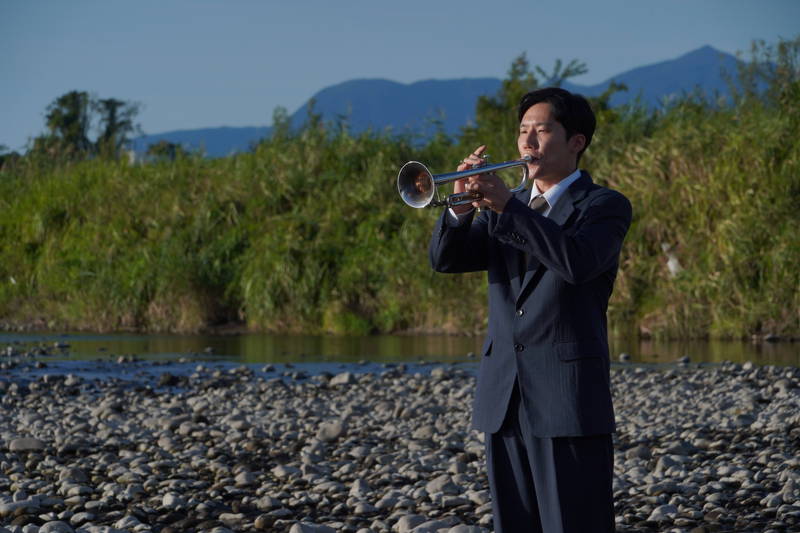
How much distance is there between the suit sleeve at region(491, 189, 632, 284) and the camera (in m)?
2.90

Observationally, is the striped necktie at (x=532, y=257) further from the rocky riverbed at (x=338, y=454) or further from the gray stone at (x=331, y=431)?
the gray stone at (x=331, y=431)

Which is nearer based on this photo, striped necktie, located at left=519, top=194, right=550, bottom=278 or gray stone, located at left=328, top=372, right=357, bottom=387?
striped necktie, located at left=519, top=194, right=550, bottom=278

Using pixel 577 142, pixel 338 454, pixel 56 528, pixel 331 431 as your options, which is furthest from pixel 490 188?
pixel 331 431

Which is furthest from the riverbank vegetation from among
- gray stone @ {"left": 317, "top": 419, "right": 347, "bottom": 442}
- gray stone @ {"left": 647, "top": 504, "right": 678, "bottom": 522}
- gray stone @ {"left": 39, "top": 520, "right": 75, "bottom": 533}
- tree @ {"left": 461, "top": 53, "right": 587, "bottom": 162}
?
gray stone @ {"left": 39, "top": 520, "right": 75, "bottom": 533}

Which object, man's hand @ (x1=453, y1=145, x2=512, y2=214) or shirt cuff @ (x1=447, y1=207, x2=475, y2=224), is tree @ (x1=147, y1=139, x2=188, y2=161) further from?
man's hand @ (x1=453, y1=145, x2=512, y2=214)

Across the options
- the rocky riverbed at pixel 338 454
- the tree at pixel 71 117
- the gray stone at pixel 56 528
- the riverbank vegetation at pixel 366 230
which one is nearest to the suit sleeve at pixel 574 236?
the rocky riverbed at pixel 338 454

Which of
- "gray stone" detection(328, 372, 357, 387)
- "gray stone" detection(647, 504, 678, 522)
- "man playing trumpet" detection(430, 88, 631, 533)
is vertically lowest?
"gray stone" detection(647, 504, 678, 522)

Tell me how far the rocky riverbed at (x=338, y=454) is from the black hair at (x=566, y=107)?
6.96 ft

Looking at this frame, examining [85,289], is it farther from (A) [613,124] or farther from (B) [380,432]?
(B) [380,432]

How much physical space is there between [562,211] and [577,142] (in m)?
0.20

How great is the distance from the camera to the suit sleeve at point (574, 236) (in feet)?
9.52

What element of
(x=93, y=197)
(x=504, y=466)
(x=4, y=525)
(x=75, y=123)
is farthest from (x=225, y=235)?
(x=75, y=123)

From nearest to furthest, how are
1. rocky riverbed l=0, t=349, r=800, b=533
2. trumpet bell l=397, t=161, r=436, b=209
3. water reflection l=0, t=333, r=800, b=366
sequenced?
trumpet bell l=397, t=161, r=436, b=209 → rocky riverbed l=0, t=349, r=800, b=533 → water reflection l=0, t=333, r=800, b=366

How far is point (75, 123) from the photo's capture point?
37.8 m
